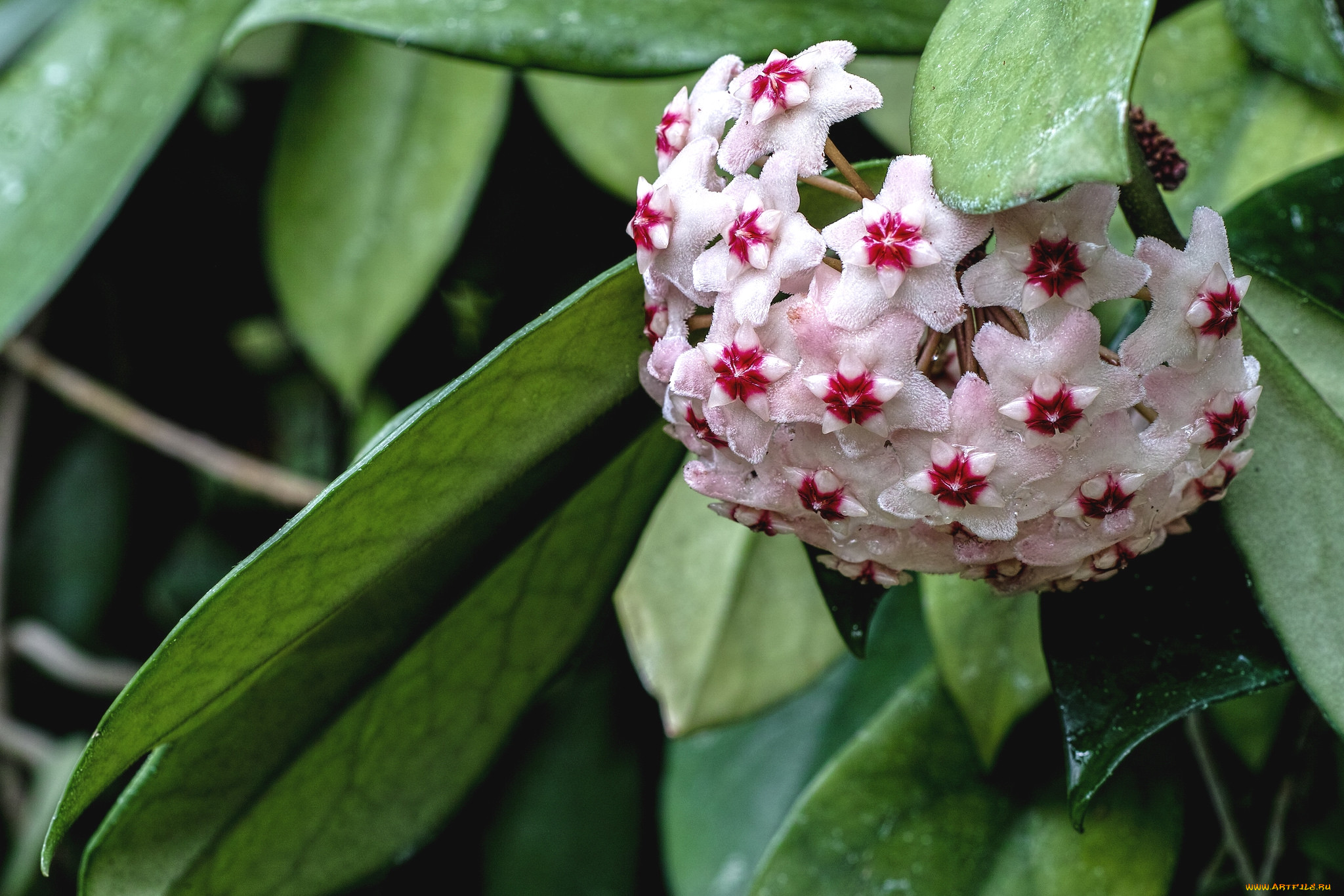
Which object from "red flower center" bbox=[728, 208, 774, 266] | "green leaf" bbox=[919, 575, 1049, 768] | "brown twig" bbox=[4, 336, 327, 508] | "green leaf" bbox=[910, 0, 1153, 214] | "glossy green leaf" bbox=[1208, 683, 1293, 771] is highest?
"green leaf" bbox=[910, 0, 1153, 214]

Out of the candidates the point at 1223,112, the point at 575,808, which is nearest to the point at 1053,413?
the point at 1223,112

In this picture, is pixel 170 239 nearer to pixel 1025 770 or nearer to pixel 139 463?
pixel 139 463

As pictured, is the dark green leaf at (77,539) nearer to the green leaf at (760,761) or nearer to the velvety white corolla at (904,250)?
the green leaf at (760,761)

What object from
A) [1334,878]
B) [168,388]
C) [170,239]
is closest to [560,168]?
[170,239]

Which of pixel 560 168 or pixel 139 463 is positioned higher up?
pixel 560 168

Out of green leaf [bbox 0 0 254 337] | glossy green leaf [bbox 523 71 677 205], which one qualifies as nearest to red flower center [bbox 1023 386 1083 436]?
glossy green leaf [bbox 523 71 677 205]

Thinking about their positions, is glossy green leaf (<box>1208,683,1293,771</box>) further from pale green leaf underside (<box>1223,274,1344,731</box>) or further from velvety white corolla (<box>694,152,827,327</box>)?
velvety white corolla (<box>694,152,827,327</box>)
